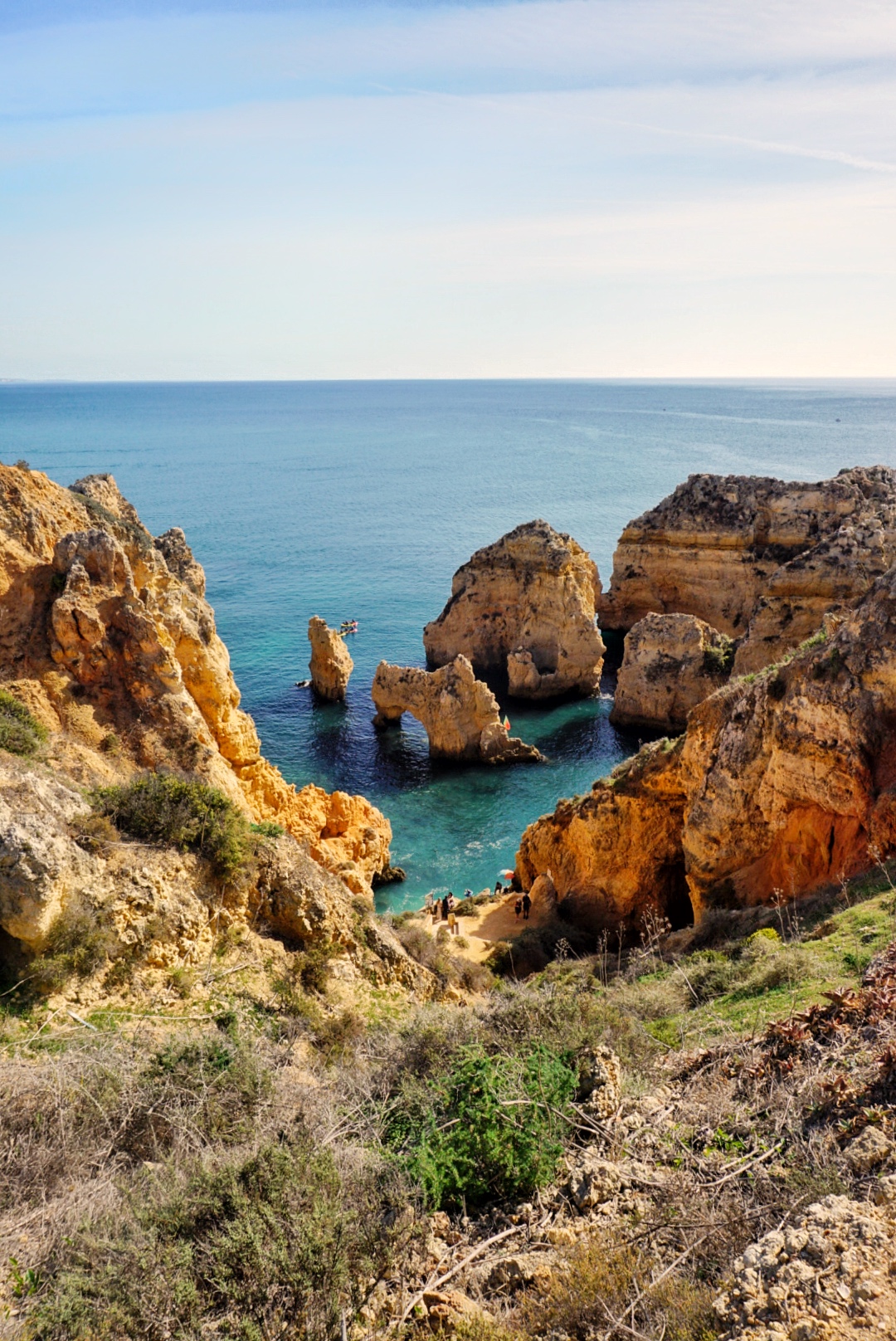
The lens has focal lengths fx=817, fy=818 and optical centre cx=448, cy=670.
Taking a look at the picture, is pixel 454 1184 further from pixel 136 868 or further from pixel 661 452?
pixel 661 452

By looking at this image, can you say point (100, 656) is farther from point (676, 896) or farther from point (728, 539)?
point (728, 539)

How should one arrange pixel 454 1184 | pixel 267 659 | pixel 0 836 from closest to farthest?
pixel 454 1184 → pixel 0 836 → pixel 267 659

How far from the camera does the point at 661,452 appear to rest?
147 metres

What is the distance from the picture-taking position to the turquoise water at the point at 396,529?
36281 mm

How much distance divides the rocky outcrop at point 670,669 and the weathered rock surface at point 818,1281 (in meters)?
→ 36.3

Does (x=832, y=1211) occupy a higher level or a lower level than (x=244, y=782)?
higher

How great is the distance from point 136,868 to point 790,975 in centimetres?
870

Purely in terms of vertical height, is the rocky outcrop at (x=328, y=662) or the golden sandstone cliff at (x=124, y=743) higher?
the golden sandstone cliff at (x=124, y=743)

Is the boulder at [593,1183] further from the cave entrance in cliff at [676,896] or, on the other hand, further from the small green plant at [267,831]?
the cave entrance in cliff at [676,896]

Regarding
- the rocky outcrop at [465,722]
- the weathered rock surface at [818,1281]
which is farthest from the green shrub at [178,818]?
the rocky outcrop at [465,722]

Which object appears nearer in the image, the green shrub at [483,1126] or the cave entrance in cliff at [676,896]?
the green shrub at [483,1126]

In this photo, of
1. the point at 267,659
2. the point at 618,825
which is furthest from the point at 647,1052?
the point at 267,659

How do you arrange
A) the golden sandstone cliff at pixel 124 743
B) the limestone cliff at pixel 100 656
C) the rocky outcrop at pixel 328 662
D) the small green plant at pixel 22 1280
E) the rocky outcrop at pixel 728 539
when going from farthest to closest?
the rocky outcrop at pixel 728 539, the rocky outcrop at pixel 328 662, the limestone cliff at pixel 100 656, the golden sandstone cliff at pixel 124 743, the small green plant at pixel 22 1280

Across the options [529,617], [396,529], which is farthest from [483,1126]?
[396,529]
